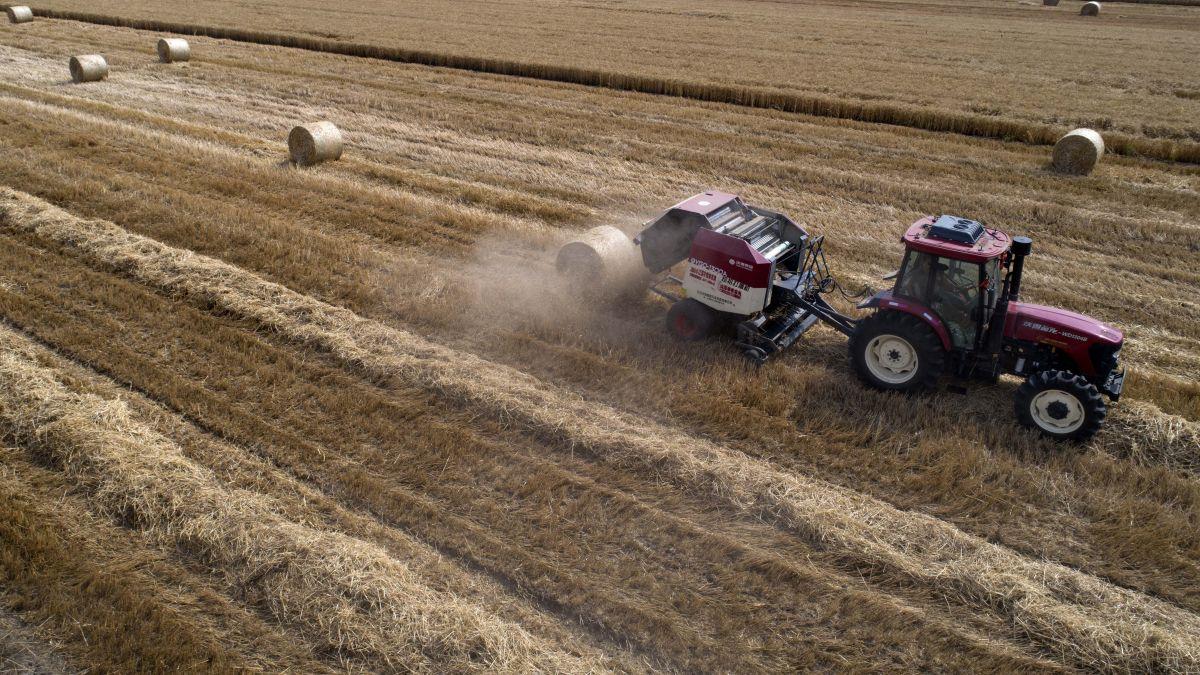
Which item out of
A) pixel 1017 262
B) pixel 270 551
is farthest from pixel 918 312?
pixel 270 551

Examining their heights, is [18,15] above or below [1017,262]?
above

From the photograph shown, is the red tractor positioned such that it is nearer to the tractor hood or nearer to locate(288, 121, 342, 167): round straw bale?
the tractor hood

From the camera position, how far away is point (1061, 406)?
22.4 feet

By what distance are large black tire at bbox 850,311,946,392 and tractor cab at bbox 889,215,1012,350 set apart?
0.46ft

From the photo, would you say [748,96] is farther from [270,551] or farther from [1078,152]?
[270,551]

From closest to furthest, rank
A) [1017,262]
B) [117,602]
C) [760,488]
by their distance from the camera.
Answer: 1. [117,602]
2. [760,488]
3. [1017,262]

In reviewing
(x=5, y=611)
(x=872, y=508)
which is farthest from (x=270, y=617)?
(x=872, y=508)

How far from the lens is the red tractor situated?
6.88 metres

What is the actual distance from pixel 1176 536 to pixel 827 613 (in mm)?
2692

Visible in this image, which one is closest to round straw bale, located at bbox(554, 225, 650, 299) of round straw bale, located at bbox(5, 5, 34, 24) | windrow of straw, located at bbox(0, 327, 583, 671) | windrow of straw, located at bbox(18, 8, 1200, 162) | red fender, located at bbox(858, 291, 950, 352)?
red fender, located at bbox(858, 291, 950, 352)

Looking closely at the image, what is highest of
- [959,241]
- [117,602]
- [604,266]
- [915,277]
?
[959,241]

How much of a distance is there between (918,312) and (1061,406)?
1.33 m

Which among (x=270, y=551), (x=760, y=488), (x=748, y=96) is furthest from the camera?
(x=748, y=96)

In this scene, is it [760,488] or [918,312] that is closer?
[760,488]
